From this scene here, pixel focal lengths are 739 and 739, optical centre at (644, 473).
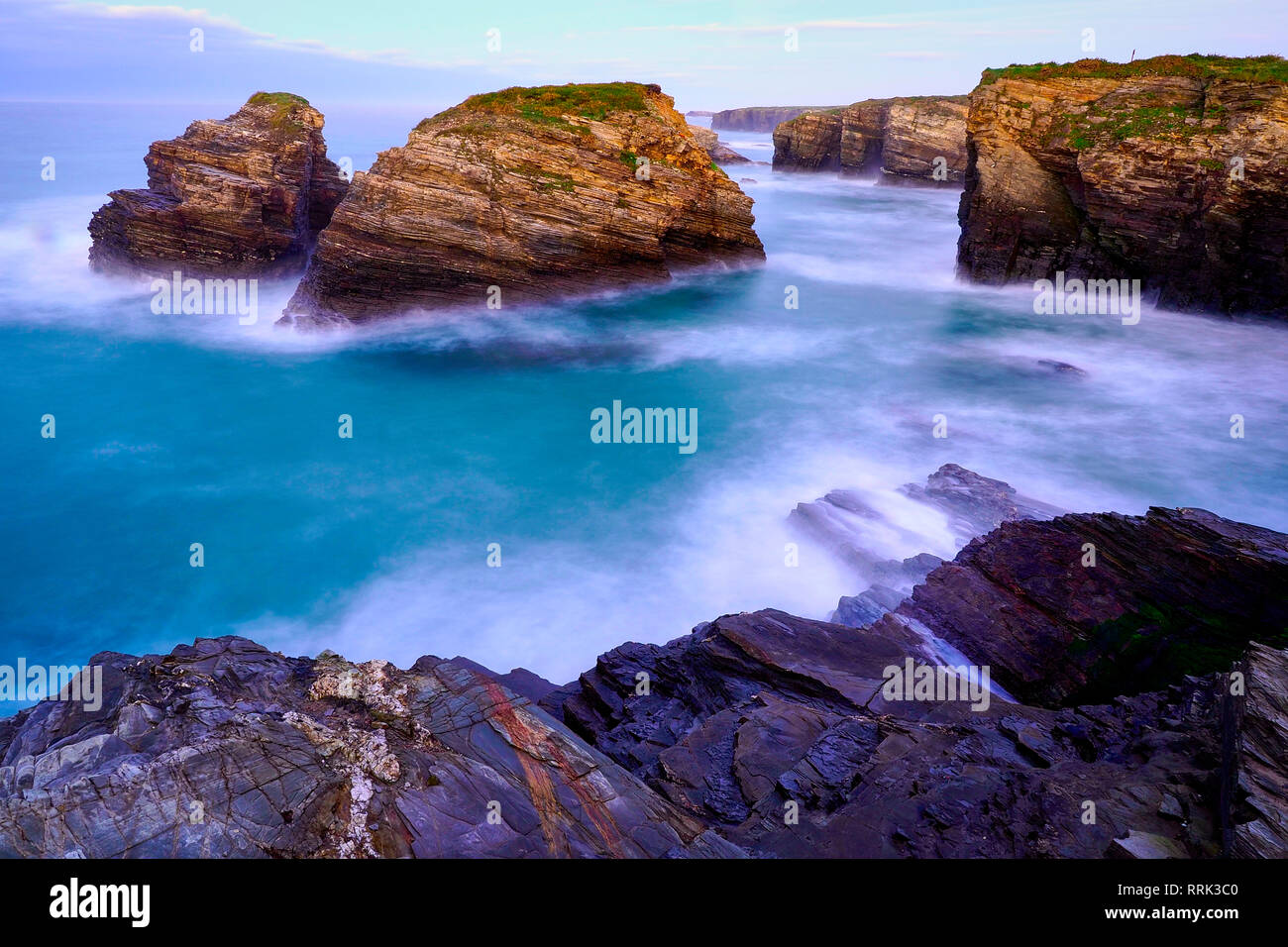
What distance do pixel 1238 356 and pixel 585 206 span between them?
23.8 metres

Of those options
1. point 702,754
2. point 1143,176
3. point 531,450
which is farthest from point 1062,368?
point 702,754

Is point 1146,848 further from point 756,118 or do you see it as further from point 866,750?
point 756,118

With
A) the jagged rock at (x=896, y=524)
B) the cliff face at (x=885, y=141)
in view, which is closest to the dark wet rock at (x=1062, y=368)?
the jagged rock at (x=896, y=524)

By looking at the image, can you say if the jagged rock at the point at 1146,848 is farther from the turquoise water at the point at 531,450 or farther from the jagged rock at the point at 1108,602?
the turquoise water at the point at 531,450

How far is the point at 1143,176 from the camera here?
2775cm

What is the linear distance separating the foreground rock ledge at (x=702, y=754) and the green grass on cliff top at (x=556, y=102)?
25.6 meters

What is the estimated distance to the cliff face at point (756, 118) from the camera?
181 m

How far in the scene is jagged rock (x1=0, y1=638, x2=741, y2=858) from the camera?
5.67 metres

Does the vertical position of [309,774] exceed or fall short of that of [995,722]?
it exceeds it

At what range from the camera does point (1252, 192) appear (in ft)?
84.6

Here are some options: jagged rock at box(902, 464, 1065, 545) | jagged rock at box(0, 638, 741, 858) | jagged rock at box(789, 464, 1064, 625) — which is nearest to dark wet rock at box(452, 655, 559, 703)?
jagged rock at box(0, 638, 741, 858)

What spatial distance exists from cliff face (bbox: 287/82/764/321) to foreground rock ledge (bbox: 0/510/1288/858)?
21164mm

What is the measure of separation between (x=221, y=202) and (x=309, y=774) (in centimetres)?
3004

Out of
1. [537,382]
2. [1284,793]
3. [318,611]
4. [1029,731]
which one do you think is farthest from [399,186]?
[1284,793]
